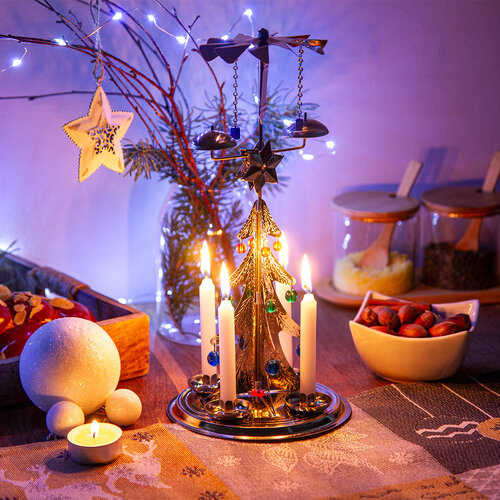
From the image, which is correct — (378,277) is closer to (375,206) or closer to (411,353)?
(375,206)

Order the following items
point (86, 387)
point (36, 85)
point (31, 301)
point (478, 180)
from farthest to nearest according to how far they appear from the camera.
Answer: point (478, 180) < point (36, 85) < point (31, 301) < point (86, 387)

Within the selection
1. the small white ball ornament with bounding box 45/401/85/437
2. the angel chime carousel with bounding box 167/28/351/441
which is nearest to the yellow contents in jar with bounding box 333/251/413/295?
the angel chime carousel with bounding box 167/28/351/441

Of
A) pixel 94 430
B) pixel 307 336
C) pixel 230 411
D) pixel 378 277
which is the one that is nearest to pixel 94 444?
pixel 94 430

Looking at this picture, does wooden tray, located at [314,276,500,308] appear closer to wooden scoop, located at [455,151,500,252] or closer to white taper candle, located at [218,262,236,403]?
wooden scoop, located at [455,151,500,252]

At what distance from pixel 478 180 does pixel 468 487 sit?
0.91 metres

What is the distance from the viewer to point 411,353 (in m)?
0.89

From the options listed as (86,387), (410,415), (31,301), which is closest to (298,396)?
(410,415)

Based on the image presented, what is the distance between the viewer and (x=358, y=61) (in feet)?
4.42

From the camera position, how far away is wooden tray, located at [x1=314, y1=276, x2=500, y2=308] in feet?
4.19

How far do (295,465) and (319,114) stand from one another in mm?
802

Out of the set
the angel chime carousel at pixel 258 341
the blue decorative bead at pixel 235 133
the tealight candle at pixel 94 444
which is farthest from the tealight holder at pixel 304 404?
the blue decorative bead at pixel 235 133

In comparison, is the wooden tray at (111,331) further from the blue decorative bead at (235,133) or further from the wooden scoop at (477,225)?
the wooden scoop at (477,225)

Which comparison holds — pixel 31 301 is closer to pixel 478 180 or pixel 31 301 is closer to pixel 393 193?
→ pixel 393 193

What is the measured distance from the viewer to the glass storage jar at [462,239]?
4.25ft
